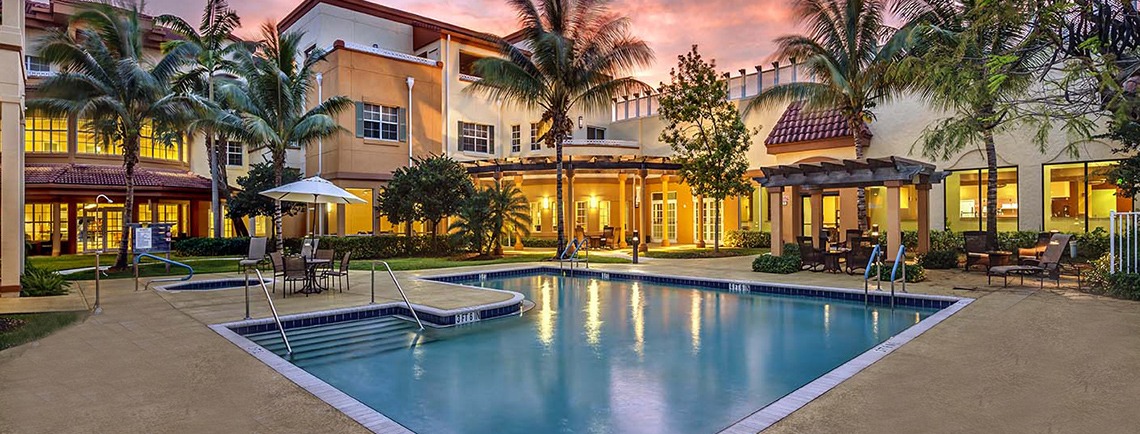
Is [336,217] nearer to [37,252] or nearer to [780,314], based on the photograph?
→ [37,252]

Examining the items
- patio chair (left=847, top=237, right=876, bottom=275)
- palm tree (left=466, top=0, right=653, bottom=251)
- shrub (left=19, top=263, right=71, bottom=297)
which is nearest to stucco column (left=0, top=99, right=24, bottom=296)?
shrub (left=19, top=263, right=71, bottom=297)

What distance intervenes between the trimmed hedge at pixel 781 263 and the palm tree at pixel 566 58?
247 inches

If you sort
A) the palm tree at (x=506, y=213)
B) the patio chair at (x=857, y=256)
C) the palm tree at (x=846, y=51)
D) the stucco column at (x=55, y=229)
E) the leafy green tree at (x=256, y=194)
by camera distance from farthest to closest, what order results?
the stucco column at (x=55, y=229) < the leafy green tree at (x=256, y=194) < the palm tree at (x=506, y=213) < the palm tree at (x=846, y=51) < the patio chair at (x=857, y=256)

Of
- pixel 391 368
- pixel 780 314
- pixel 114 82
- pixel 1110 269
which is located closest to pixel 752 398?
pixel 391 368

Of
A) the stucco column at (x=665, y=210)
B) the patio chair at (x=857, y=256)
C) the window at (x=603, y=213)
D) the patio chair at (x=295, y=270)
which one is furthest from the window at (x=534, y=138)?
the patio chair at (x=295, y=270)

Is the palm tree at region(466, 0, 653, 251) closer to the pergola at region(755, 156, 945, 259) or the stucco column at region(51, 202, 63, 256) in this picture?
the pergola at region(755, 156, 945, 259)

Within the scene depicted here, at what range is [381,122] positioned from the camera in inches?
938

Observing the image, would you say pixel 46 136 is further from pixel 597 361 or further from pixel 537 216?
pixel 597 361

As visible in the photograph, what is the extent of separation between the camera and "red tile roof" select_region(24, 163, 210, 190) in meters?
20.5

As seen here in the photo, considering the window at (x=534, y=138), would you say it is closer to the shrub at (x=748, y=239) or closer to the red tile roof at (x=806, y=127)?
the shrub at (x=748, y=239)

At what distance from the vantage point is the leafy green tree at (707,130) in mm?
19338

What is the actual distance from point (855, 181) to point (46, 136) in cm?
2704

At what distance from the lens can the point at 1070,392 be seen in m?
4.71

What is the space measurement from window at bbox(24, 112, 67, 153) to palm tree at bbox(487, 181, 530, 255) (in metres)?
16.3
